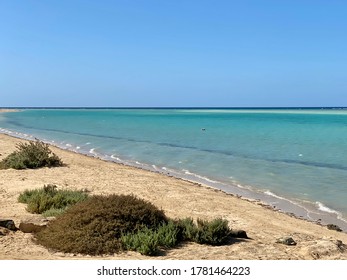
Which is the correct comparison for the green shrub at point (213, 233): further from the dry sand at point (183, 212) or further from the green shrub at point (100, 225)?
the green shrub at point (100, 225)

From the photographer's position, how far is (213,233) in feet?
28.4

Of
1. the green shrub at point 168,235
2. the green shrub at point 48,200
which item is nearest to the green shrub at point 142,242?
the green shrub at point 168,235

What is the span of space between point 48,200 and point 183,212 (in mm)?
3638

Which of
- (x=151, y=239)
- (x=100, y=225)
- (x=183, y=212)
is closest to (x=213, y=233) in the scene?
(x=151, y=239)

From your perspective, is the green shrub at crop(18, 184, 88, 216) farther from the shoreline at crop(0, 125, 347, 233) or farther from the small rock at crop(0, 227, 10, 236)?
the shoreline at crop(0, 125, 347, 233)

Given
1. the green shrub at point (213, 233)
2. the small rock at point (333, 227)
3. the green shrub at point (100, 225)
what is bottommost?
the small rock at point (333, 227)

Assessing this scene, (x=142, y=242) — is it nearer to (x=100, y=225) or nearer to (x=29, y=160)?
(x=100, y=225)

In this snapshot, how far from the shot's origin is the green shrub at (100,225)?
760 cm

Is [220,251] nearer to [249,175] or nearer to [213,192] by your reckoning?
[213,192]

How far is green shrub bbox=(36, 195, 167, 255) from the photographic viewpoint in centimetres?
760

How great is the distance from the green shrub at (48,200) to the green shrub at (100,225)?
65.1 inches

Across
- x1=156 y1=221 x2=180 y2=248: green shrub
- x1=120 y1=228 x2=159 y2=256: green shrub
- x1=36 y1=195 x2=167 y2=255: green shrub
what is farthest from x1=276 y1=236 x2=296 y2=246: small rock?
x1=120 y1=228 x2=159 y2=256: green shrub

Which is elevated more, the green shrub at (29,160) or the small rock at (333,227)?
the green shrub at (29,160)

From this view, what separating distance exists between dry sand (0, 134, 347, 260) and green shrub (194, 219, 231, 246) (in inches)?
9.3
